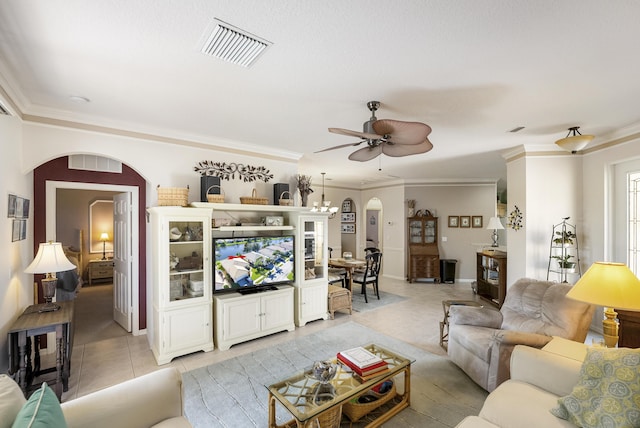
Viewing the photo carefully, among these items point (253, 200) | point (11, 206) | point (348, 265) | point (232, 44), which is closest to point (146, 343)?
point (11, 206)

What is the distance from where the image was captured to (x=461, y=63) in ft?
6.66

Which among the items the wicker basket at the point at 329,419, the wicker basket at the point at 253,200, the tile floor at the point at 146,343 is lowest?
the tile floor at the point at 146,343

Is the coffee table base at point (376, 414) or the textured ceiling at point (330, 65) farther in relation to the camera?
the coffee table base at point (376, 414)

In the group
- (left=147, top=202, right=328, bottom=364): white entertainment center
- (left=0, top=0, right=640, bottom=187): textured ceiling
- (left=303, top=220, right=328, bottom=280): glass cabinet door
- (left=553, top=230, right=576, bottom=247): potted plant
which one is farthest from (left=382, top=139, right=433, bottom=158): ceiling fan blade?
(left=553, top=230, right=576, bottom=247): potted plant

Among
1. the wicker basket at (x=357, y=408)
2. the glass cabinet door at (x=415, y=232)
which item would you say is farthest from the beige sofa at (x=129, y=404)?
the glass cabinet door at (x=415, y=232)

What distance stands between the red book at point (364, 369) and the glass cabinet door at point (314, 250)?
217cm

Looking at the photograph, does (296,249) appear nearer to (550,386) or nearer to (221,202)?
(221,202)

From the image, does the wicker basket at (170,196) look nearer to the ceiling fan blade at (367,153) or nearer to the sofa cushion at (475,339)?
the ceiling fan blade at (367,153)

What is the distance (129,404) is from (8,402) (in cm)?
49

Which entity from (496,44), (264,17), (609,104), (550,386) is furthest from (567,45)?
(550,386)

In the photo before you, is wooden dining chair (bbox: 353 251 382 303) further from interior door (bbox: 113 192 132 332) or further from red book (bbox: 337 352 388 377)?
interior door (bbox: 113 192 132 332)

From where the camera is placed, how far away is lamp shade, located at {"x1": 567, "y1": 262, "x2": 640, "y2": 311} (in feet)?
6.13

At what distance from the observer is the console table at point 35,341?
2.38 meters

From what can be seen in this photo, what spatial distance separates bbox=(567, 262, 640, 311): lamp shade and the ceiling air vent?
266cm
